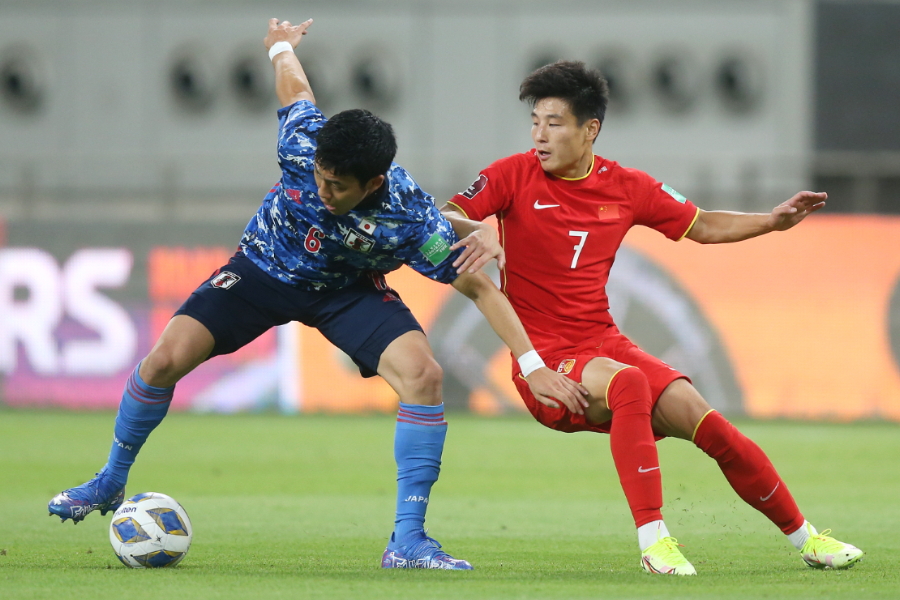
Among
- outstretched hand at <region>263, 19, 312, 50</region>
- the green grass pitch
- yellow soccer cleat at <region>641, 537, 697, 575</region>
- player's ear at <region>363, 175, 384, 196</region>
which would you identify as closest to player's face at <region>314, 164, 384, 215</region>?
player's ear at <region>363, 175, 384, 196</region>

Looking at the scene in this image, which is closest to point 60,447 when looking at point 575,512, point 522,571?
point 575,512

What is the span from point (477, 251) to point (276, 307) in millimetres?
1157

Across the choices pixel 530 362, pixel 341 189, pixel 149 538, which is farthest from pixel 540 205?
pixel 149 538

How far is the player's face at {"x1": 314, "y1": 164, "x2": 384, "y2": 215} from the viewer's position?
512 centimetres

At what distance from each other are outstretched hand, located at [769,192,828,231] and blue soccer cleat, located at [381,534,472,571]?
86.4 inches

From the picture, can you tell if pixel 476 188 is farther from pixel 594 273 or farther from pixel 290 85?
pixel 290 85

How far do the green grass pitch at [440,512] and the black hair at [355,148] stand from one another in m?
1.64

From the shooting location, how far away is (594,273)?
592 cm

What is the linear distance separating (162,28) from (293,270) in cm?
1826

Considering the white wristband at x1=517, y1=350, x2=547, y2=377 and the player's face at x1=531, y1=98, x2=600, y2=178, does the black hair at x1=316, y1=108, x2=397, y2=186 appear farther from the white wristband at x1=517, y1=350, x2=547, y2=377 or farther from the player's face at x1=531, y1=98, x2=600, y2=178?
the white wristband at x1=517, y1=350, x2=547, y2=377

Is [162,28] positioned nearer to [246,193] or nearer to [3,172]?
[3,172]

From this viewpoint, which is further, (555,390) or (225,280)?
(225,280)

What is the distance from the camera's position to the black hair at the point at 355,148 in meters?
5.03

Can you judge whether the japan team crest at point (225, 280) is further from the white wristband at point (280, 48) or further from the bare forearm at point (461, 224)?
the white wristband at point (280, 48)
